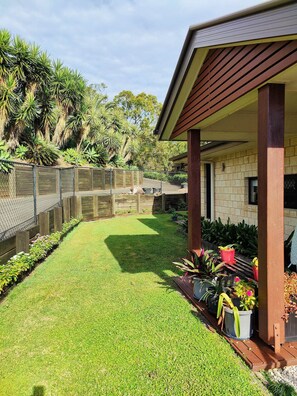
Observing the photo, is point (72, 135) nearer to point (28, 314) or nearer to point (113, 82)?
point (28, 314)

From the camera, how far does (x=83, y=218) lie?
11.7 m

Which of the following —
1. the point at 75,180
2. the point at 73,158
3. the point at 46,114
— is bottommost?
the point at 75,180

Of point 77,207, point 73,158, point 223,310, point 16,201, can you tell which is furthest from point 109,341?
point 73,158

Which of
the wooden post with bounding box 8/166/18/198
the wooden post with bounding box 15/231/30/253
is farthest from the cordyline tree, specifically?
the wooden post with bounding box 15/231/30/253

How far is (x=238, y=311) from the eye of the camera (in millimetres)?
2637

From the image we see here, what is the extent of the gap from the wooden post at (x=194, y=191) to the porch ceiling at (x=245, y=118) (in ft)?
0.96

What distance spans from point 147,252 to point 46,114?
14.4 metres

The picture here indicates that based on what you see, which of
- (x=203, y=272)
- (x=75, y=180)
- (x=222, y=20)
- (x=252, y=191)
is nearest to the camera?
(x=222, y=20)

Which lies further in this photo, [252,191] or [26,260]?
[252,191]

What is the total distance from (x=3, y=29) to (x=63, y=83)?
4473mm

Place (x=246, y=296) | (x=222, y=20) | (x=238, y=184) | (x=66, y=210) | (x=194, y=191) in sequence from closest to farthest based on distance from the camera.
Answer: (x=222, y=20) → (x=246, y=296) → (x=194, y=191) → (x=238, y=184) → (x=66, y=210)

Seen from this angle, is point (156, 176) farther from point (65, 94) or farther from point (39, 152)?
point (39, 152)

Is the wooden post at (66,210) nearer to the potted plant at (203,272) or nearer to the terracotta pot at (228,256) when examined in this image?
the potted plant at (203,272)

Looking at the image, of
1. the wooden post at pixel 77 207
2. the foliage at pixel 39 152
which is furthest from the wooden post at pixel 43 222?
the foliage at pixel 39 152
